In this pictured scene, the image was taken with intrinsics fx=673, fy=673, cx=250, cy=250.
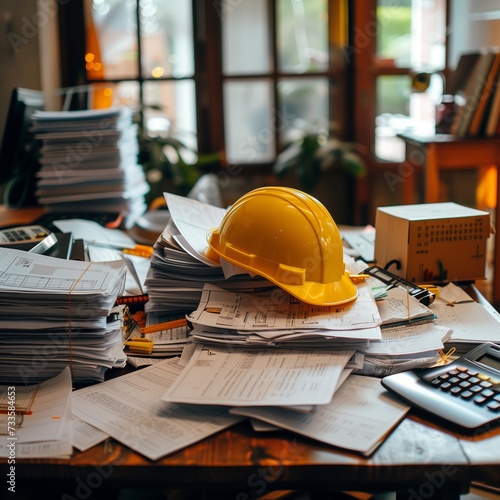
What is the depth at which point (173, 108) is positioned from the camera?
3.66 meters

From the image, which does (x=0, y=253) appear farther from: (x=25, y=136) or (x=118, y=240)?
(x=25, y=136)

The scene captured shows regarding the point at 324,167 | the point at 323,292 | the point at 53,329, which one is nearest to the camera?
the point at 53,329

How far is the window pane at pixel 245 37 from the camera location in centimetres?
354

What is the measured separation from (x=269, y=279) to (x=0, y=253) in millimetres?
449

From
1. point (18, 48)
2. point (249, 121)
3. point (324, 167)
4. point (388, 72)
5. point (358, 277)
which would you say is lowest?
point (324, 167)

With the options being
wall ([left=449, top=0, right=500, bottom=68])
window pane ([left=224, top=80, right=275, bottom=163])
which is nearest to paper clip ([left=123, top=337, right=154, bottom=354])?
wall ([left=449, top=0, right=500, bottom=68])

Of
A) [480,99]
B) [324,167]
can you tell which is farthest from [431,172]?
[324,167]

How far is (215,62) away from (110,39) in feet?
1.87

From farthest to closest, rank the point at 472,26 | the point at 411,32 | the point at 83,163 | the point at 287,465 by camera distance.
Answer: the point at 411,32, the point at 472,26, the point at 83,163, the point at 287,465

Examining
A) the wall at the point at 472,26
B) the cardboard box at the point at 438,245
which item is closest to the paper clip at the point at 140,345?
the cardboard box at the point at 438,245

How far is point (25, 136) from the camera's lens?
220 cm

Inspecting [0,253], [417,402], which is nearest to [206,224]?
[0,253]

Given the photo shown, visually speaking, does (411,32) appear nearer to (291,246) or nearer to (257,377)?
(291,246)

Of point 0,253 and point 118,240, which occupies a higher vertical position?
point 0,253
